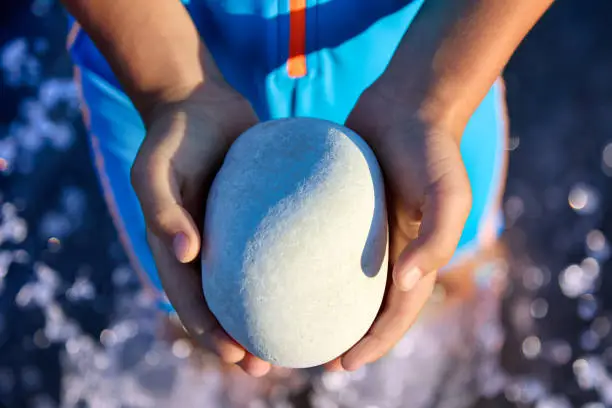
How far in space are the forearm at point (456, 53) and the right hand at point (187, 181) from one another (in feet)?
0.74

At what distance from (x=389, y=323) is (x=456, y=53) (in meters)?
0.35

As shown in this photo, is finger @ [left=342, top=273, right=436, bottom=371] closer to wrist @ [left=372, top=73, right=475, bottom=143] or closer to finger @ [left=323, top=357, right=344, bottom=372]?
finger @ [left=323, top=357, right=344, bottom=372]

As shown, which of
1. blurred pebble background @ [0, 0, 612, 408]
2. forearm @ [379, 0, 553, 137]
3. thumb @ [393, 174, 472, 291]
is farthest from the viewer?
blurred pebble background @ [0, 0, 612, 408]

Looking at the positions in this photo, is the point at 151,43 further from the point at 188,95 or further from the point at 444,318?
the point at 444,318

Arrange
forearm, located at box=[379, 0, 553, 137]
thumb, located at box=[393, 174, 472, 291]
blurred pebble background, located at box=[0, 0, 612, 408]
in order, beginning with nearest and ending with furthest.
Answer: thumb, located at box=[393, 174, 472, 291]
forearm, located at box=[379, 0, 553, 137]
blurred pebble background, located at box=[0, 0, 612, 408]

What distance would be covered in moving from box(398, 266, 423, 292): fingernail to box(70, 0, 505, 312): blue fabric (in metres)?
0.35

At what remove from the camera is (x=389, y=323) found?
713 millimetres

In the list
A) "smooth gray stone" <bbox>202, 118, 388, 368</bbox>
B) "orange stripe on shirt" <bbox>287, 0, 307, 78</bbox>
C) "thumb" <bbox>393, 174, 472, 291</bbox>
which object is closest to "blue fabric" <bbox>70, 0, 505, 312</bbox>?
"orange stripe on shirt" <bbox>287, 0, 307, 78</bbox>

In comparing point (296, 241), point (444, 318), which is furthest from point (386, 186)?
point (444, 318)

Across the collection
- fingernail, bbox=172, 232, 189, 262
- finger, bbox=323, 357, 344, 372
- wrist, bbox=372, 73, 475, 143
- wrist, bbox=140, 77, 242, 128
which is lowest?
finger, bbox=323, 357, 344, 372

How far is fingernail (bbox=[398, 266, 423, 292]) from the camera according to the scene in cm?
60

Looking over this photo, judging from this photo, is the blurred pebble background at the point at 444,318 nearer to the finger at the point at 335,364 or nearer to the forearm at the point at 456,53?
the finger at the point at 335,364

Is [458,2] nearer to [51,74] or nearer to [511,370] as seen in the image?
[511,370]

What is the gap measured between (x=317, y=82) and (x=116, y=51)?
286 mm
